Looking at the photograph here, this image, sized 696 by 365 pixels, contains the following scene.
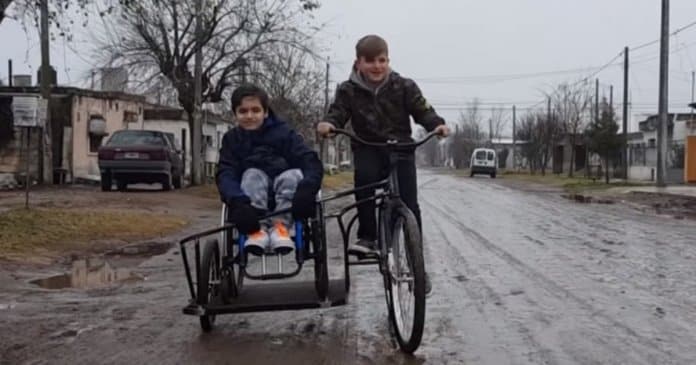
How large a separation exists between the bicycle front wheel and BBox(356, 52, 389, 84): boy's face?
3.30 feet

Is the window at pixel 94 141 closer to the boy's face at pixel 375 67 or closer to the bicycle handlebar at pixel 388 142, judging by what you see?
the boy's face at pixel 375 67

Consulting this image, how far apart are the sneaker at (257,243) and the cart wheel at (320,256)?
0.33 meters

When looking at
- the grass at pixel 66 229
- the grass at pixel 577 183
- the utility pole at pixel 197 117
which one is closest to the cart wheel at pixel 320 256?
the grass at pixel 66 229

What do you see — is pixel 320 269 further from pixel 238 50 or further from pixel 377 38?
pixel 238 50

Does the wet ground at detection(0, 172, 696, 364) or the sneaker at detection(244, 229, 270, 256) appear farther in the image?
the sneaker at detection(244, 229, 270, 256)

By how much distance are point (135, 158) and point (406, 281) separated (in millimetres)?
19577

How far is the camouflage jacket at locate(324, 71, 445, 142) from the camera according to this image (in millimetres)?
6328

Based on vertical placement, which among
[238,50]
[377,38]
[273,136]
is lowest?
[273,136]

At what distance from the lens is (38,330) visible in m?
6.41

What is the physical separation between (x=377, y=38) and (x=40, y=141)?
75.7 feet

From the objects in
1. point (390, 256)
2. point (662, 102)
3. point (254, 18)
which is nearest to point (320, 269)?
point (390, 256)

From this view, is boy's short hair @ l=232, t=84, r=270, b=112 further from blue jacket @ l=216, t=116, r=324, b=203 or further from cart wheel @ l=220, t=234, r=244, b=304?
cart wheel @ l=220, t=234, r=244, b=304

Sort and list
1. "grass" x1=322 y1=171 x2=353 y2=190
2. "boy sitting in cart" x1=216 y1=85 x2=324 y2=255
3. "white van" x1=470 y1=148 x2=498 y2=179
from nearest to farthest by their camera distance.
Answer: "boy sitting in cart" x1=216 y1=85 x2=324 y2=255, "grass" x1=322 y1=171 x2=353 y2=190, "white van" x1=470 y1=148 x2=498 y2=179

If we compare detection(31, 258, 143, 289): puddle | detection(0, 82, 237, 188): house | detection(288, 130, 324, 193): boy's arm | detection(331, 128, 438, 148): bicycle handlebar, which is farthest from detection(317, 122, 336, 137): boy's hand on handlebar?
detection(0, 82, 237, 188): house
